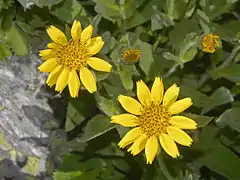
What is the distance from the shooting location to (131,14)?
7.13 feet

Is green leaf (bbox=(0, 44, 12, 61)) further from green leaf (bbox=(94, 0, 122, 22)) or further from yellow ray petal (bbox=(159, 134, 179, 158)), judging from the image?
yellow ray petal (bbox=(159, 134, 179, 158))

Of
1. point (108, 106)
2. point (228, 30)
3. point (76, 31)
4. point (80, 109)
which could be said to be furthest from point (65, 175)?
point (228, 30)

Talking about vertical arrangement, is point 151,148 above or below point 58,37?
below

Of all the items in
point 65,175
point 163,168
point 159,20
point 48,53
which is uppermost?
point 48,53

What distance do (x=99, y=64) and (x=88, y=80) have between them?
0.07 metres

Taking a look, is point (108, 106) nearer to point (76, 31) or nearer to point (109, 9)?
point (76, 31)

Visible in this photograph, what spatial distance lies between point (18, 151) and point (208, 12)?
0.99 meters

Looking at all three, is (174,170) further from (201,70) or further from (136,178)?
(201,70)

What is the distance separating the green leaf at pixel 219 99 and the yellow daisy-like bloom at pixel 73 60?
451mm

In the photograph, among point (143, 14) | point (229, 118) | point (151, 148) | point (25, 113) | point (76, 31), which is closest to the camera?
point (151, 148)

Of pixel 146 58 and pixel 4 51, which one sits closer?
pixel 146 58

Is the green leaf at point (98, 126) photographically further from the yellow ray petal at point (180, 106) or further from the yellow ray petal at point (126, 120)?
the yellow ray petal at point (180, 106)

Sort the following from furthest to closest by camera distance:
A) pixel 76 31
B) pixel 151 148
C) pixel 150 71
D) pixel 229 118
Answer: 1. pixel 150 71
2. pixel 229 118
3. pixel 76 31
4. pixel 151 148

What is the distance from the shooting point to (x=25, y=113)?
231 centimetres
